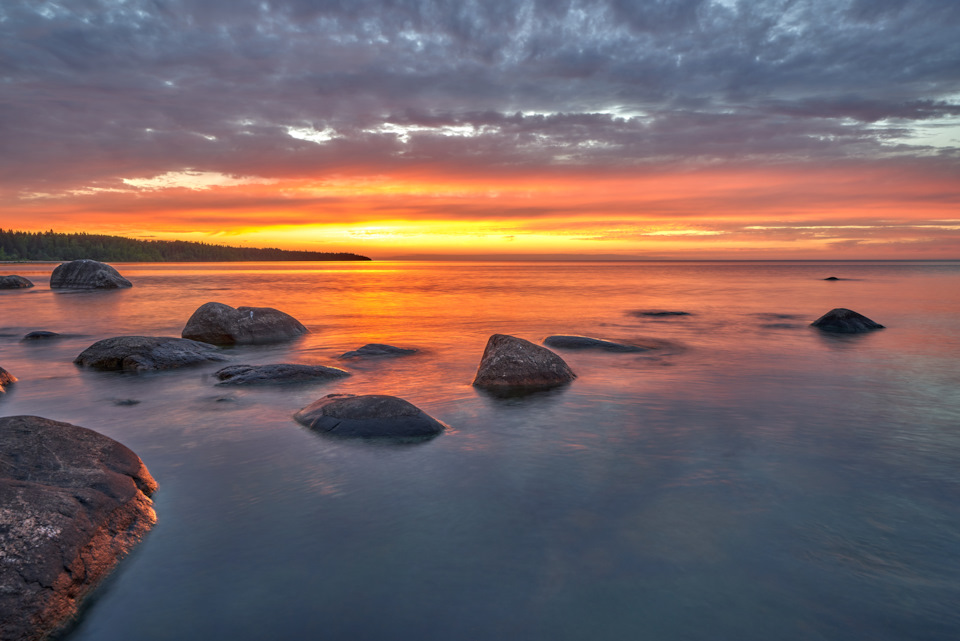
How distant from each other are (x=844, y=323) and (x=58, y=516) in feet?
65.7

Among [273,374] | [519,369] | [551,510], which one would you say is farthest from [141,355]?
[551,510]

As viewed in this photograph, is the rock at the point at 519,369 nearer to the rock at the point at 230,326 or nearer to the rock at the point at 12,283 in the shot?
the rock at the point at 230,326

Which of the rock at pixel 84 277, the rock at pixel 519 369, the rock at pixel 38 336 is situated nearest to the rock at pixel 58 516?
the rock at pixel 519 369

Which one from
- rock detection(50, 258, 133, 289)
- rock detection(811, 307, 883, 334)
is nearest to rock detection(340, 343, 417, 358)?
rock detection(811, 307, 883, 334)

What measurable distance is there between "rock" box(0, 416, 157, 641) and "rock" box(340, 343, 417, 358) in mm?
7863

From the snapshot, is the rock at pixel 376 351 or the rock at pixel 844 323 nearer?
the rock at pixel 376 351

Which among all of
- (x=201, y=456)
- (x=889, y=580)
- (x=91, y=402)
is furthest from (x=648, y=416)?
(x=91, y=402)

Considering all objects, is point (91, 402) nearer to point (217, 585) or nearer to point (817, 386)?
point (217, 585)

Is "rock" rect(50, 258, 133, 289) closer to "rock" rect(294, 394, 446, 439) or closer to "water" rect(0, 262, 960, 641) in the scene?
"water" rect(0, 262, 960, 641)

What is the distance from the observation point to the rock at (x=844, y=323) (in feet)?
57.8

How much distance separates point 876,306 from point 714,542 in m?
30.2

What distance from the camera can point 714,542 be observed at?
4.68 meters

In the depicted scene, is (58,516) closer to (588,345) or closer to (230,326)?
(230,326)

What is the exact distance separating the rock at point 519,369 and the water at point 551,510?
408 mm
